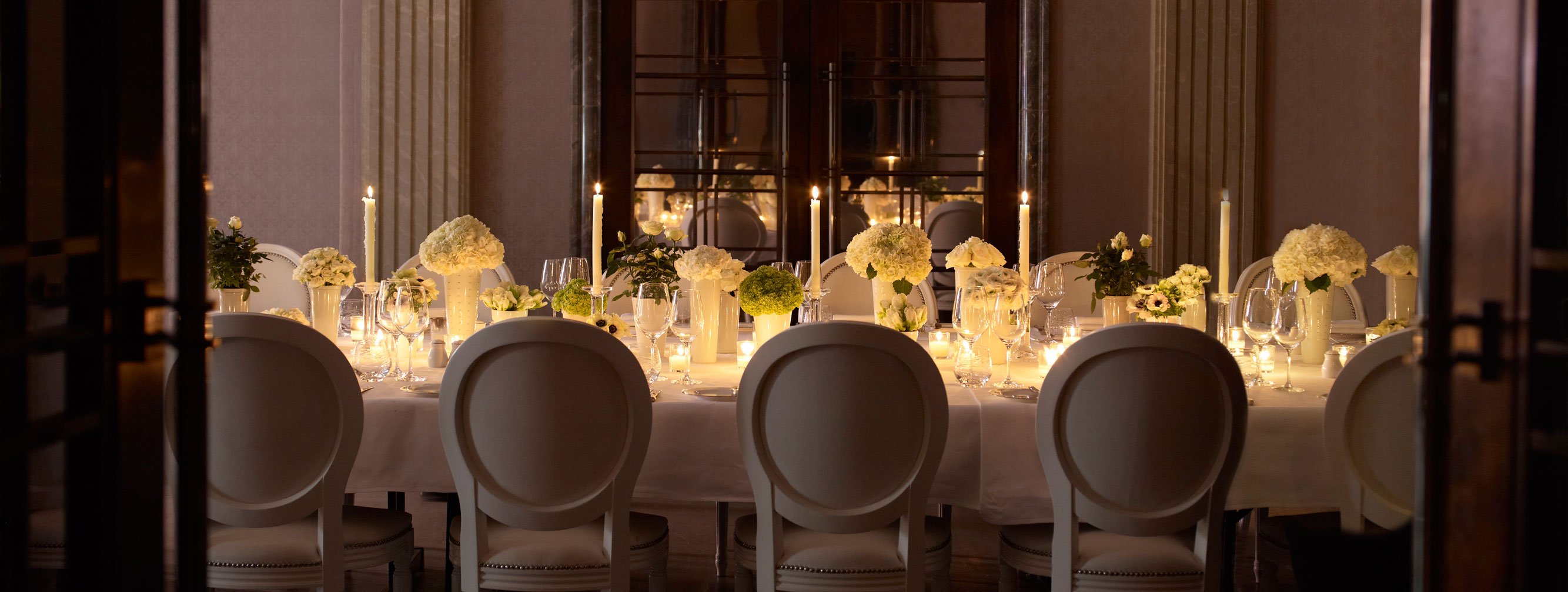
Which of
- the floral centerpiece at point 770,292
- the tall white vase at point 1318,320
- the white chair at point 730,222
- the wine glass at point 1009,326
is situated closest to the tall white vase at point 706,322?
the floral centerpiece at point 770,292

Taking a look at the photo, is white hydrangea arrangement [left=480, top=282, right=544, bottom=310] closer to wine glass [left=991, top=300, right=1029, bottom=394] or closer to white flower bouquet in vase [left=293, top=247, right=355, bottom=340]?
white flower bouquet in vase [left=293, top=247, right=355, bottom=340]

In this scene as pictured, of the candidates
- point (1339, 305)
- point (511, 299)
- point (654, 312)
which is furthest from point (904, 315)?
point (1339, 305)

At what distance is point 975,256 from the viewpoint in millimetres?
3000

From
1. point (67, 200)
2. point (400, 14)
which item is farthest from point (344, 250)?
point (67, 200)

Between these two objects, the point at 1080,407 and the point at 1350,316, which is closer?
the point at 1080,407

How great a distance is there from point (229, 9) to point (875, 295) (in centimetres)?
407

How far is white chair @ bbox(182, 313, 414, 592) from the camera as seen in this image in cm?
216

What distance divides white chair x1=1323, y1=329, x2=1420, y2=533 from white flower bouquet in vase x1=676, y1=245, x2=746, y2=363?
1.40 meters

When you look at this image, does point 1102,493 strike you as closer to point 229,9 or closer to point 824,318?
point 824,318

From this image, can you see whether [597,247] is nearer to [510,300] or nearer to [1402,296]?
[510,300]

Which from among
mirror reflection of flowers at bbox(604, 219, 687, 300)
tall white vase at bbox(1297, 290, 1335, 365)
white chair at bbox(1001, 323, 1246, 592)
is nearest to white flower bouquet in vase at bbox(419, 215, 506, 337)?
mirror reflection of flowers at bbox(604, 219, 687, 300)

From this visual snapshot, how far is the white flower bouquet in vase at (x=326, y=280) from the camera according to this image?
10.1 ft

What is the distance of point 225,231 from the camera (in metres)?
5.75

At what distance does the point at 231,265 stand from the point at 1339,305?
354 cm
